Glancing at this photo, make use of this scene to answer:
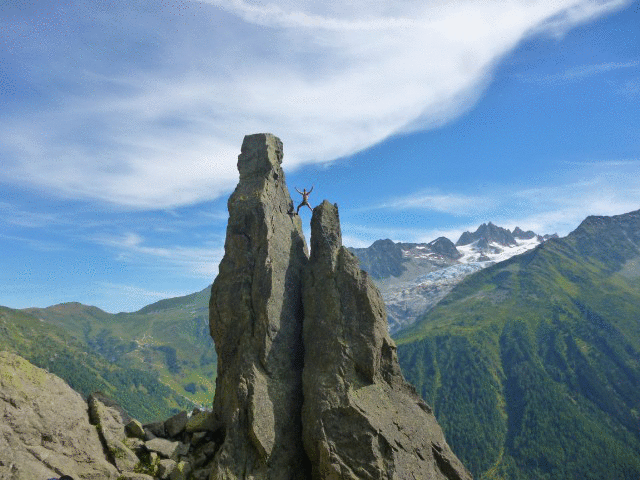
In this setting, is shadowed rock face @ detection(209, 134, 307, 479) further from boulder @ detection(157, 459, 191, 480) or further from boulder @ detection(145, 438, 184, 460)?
boulder @ detection(145, 438, 184, 460)

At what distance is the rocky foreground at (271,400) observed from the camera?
26.0m

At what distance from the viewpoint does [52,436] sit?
2530 cm

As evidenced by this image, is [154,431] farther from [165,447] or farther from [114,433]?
[114,433]

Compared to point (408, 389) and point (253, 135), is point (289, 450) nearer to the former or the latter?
point (408, 389)

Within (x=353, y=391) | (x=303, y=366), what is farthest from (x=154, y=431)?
(x=353, y=391)

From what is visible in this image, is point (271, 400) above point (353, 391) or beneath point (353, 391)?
beneath

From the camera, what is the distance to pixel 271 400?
29.5 meters

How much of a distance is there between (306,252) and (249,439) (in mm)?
16834

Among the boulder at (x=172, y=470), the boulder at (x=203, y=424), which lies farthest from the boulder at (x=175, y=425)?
the boulder at (x=172, y=470)

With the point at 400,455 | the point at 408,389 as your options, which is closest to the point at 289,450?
the point at 400,455

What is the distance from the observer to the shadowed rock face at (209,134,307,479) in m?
27.6

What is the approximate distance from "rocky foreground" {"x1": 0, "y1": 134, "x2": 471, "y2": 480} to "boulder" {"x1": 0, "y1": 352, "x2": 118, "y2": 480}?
0.07 meters

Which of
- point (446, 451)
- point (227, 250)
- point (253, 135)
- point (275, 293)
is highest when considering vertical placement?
point (253, 135)

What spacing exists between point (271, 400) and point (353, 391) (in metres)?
5.47
